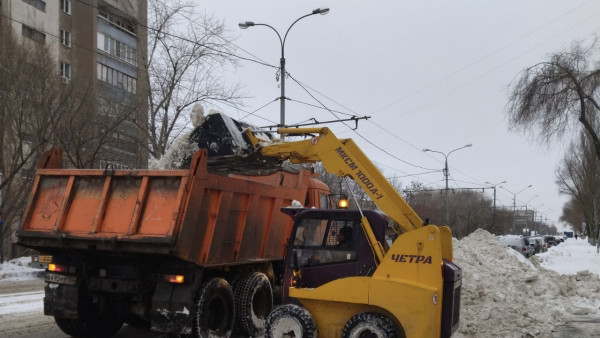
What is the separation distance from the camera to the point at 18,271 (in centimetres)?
1725

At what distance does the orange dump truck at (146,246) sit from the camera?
21.5ft

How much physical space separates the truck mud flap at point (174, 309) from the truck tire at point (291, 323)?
103 cm

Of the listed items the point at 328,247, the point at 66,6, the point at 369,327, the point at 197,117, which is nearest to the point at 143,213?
the point at 328,247

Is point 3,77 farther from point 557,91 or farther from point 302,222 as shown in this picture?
point 557,91

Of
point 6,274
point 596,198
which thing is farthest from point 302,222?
point 596,198

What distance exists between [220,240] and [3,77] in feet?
49.1

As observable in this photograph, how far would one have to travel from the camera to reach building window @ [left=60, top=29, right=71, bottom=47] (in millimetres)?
37156

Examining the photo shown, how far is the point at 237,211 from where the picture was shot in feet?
25.5

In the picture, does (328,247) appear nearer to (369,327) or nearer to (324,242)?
(324,242)

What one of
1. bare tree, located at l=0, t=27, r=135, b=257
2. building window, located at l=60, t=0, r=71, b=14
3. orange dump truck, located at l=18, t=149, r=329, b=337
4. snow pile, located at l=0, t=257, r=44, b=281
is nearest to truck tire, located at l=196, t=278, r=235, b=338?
orange dump truck, located at l=18, t=149, r=329, b=337

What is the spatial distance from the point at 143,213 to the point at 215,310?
73.8 inches

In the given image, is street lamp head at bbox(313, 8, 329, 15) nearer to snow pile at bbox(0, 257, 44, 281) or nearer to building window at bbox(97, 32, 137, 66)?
snow pile at bbox(0, 257, 44, 281)

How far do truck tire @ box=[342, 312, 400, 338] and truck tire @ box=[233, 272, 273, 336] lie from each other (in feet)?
6.60

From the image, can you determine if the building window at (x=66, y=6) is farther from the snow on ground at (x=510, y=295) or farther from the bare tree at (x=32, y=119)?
the snow on ground at (x=510, y=295)
